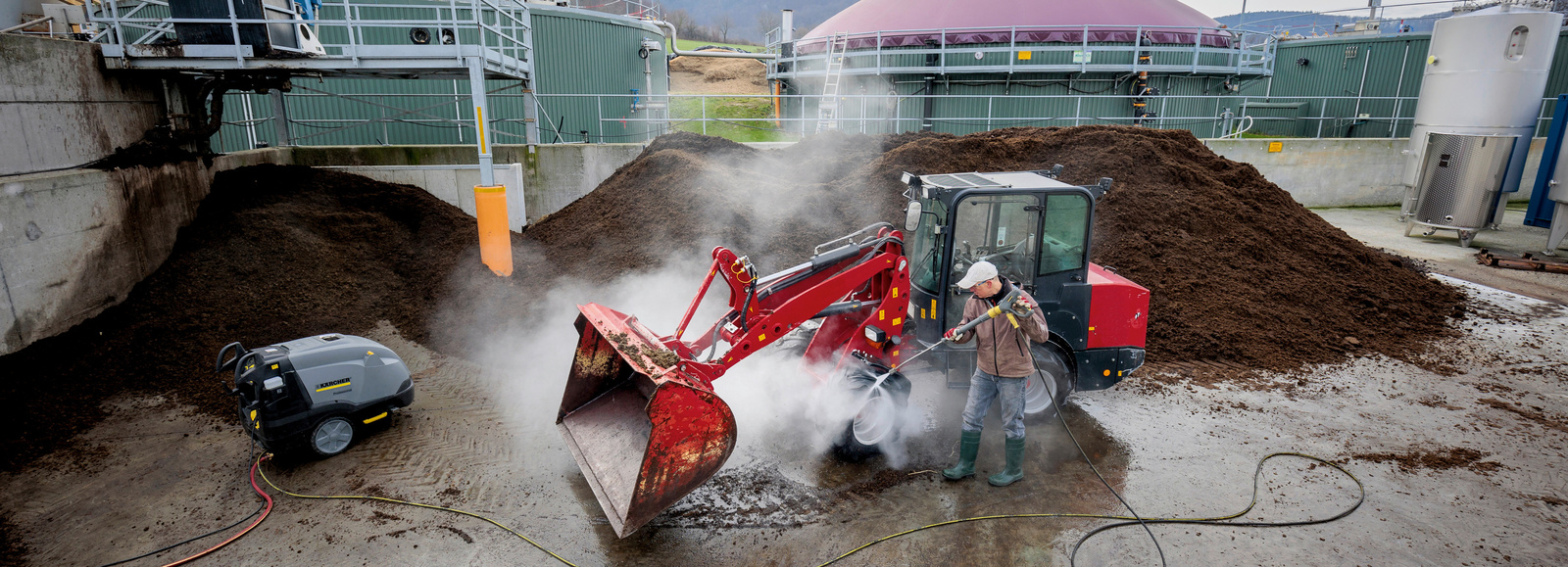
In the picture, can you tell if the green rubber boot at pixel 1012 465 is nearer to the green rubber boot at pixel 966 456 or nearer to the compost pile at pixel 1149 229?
the green rubber boot at pixel 966 456

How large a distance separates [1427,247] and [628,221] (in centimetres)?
1451

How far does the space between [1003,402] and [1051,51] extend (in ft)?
49.3

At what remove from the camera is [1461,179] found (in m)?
13.6

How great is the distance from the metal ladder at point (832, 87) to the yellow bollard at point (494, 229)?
8716 millimetres

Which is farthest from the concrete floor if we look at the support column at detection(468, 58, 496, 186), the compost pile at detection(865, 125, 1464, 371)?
the support column at detection(468, 58, 496, 186)

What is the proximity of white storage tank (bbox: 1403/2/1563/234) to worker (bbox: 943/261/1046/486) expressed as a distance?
1406 cm

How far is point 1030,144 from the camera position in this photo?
1122cm

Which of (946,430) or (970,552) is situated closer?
(970,552)

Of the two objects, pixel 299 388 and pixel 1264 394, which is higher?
pixel 299 388

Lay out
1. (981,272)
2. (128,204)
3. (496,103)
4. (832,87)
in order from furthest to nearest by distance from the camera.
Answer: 1. (832,87)
2. (496,103)
3. (128,204)
4. (981,272)

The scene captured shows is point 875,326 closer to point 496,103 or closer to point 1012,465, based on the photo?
point 1012,465

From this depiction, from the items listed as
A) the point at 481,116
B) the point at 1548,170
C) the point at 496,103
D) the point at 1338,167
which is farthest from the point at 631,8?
the point at 1548,170

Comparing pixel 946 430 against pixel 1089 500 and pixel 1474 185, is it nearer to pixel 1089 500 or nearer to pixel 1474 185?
pixel 1089 500

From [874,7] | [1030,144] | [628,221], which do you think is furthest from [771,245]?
[874,7]
